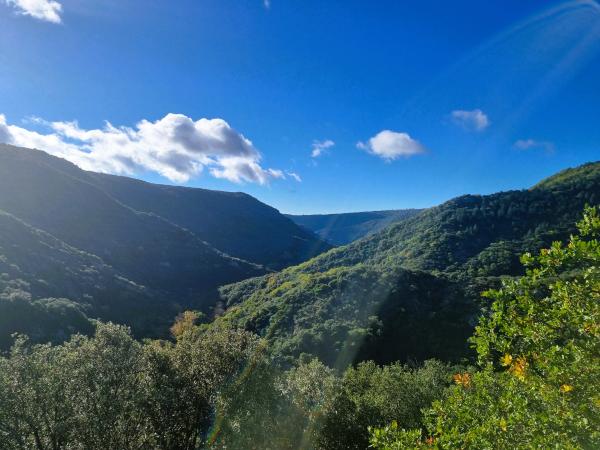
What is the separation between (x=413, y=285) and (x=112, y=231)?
13106 centimetres

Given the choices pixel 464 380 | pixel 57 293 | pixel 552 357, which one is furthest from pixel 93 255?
pixel 552 357

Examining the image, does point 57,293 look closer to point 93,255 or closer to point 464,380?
point 93,255

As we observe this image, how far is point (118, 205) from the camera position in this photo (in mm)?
176625

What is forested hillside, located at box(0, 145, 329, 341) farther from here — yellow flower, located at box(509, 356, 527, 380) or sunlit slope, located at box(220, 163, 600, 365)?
yellow flower, located at box(509, 356, 527, 380)

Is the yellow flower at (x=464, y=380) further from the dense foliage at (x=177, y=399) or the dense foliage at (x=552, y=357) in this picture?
the dense foliage at (x=552, y=357)

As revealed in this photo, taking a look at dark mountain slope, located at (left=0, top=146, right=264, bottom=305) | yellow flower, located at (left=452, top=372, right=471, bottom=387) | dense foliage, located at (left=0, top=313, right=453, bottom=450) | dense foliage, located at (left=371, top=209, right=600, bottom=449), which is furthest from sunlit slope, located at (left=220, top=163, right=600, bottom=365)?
dense foliage, located at (left=371, top=209, right=600, bottom=449)

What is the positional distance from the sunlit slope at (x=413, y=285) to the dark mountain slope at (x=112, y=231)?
2179 centimetres

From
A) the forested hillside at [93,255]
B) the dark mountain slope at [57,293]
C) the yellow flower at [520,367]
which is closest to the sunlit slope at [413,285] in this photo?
the forested hillside at [93,255]

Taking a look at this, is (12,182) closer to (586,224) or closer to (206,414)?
(206,414)

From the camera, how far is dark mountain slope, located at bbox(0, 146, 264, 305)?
140250 millimetres

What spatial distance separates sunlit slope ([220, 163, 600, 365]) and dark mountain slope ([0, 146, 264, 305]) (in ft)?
71.5

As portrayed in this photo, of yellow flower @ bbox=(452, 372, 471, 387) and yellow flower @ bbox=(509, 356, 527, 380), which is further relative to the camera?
yellow flower @ bbox=(452, 372, 471, 387)

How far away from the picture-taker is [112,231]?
15825 cm

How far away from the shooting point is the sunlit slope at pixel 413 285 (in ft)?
238
